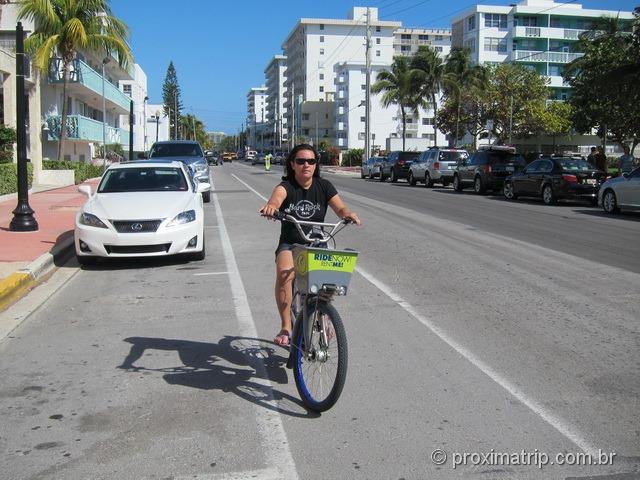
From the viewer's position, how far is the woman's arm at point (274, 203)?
4.86 m

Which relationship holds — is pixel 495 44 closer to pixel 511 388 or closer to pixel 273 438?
pixel 511 388

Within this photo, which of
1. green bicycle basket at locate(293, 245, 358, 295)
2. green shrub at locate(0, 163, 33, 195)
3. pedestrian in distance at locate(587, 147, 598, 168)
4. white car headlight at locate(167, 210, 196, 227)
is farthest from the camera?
pedestrian in distance at locate(587, 147, 598, 168)

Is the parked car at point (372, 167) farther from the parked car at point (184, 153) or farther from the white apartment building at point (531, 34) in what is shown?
the white apartment building at point (531, 34)

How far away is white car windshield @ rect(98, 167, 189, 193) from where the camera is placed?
1130 cm

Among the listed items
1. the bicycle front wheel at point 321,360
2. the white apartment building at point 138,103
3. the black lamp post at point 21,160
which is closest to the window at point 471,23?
the white apartment building at point 138,103

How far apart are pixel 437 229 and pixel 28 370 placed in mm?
10717

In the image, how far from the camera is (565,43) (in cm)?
8050

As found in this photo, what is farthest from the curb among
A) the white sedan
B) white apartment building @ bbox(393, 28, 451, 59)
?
white apartment building @ bbox(393, 28, 451, 59)

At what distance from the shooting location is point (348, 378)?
5.17 metres

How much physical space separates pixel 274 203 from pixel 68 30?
2738 centimetres

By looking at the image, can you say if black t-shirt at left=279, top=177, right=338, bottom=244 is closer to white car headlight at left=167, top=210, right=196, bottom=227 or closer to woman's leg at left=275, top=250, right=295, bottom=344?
woman's leg at left=275, top=250, right=295, bottom=344

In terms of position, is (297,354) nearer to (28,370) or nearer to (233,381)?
(233,381)

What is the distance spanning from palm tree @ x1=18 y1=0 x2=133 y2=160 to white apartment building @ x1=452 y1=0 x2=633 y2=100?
187 ft

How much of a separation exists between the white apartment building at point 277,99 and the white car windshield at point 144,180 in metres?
130
